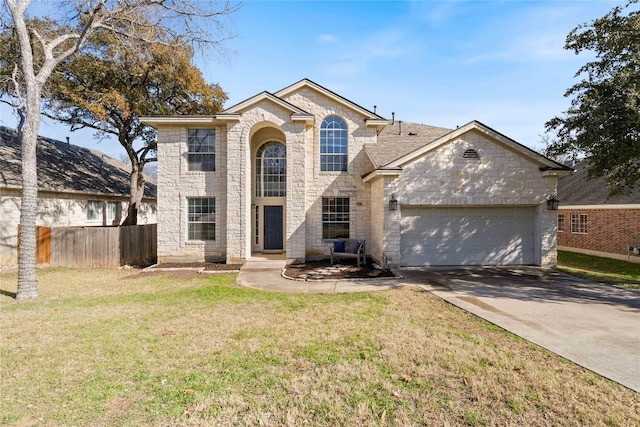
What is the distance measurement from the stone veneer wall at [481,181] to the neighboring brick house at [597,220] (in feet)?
10.9

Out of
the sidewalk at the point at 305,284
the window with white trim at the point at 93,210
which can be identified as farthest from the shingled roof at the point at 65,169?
the sidewalk at the point at 305,284

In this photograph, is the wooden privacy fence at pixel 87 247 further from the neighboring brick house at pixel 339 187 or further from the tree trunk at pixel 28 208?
the tree trunk at pixel 28 208

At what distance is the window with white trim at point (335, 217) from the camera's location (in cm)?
1396

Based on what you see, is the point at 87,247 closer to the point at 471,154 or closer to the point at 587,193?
the point at 471,154

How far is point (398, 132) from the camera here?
1628 cm

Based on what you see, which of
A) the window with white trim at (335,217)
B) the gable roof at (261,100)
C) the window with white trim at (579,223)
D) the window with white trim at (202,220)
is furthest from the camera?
the window with white trim at (579,223)

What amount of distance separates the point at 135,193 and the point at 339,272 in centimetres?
1428

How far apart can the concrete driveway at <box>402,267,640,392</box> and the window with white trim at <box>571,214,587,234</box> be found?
9382 mm

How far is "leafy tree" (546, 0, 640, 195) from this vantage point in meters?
8.48

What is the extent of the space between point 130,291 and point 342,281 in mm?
6199

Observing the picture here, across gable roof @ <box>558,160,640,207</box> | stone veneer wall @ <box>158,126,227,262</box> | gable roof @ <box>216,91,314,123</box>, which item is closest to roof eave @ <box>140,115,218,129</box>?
stone veneer wall @ <box>158,126,227,262</box>

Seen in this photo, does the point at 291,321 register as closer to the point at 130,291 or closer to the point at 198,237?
the point at 130,291

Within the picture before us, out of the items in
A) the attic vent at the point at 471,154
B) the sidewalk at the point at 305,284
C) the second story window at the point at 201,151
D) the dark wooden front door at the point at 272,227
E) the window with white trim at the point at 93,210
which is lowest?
the sidewalk at the point at 305,284

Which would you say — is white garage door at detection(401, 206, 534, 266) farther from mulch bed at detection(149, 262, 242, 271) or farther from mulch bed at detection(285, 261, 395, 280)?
mulch bed at detection(149, 262, 242, 271)
